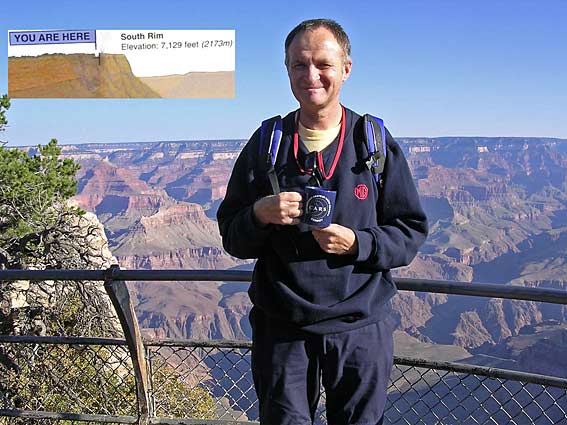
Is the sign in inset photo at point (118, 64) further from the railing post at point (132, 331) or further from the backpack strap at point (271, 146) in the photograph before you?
the backpack strap at point (271, 146)

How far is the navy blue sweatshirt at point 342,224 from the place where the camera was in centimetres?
215

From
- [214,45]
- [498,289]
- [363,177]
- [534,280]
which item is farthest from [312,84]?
[534,280]

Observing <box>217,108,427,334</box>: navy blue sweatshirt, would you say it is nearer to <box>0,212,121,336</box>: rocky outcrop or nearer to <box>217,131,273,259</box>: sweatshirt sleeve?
<box>217,131,273,259</box>: sweatshirt sleeve

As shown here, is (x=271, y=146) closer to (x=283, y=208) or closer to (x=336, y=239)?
(x=283, y=208)

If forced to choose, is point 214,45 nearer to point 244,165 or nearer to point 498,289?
point 244,165

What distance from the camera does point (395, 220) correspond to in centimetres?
223

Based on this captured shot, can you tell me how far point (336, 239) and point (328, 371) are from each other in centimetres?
49

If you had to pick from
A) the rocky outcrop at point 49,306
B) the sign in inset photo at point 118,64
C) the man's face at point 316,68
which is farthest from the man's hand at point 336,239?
the rocky outcrop at point 49,306

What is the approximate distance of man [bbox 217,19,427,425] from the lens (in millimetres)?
2133

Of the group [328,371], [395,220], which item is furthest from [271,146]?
[328,371]

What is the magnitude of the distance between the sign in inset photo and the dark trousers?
7.86 ft

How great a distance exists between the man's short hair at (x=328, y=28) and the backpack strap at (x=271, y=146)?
264 mm

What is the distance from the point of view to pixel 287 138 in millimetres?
2221

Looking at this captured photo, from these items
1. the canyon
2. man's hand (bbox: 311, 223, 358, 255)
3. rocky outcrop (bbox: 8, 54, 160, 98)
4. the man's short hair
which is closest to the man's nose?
the man's short hair
